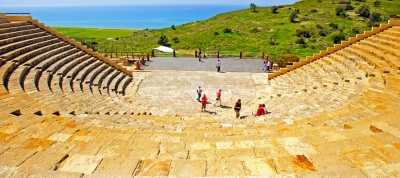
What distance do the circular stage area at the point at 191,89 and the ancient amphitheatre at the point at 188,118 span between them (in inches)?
3.4

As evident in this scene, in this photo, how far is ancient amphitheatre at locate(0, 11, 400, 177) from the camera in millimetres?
3969

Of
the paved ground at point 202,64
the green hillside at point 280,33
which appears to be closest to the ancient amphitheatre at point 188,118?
the paved ground at point 202,64

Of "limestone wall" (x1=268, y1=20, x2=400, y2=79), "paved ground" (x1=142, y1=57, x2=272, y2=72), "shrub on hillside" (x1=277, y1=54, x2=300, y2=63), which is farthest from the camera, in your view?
"shrub on hillside" (x1=277, y1=54, x2=300, y2=63)

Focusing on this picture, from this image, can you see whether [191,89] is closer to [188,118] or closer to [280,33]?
[188,118]

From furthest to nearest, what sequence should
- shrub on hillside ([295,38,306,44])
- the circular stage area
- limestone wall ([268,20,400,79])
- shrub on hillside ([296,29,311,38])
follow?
shrub on hillside ([296,29,311,38]) → shrub on hillside ([295,38,306,44]) → limestone wall ([268,20,400,79]) → the circular stage area

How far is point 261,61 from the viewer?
22906 millimetres

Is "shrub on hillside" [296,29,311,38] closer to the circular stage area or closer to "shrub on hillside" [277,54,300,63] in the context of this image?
"shrub on hillside" [277,54,300,63]

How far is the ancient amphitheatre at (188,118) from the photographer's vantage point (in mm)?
3969

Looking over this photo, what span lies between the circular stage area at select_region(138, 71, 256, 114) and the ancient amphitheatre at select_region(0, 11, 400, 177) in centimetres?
9

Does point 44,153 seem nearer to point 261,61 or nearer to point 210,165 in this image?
point 210,165

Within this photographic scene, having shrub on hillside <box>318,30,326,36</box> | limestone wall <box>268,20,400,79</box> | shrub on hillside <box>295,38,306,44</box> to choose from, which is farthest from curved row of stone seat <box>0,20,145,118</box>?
shrub on hillside <box>318,30,326,36</box>

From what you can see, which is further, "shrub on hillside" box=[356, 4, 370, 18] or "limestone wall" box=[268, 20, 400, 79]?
"shrub on hillside" box=[356, 4, 370, 18]

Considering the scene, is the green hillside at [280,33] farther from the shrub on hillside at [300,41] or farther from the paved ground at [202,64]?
the paved ground at [202,64]

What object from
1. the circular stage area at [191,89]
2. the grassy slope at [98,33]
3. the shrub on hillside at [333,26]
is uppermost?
the grassy slope at [98,33]
